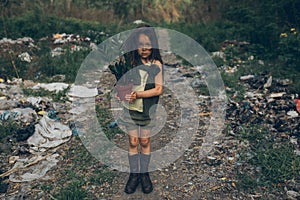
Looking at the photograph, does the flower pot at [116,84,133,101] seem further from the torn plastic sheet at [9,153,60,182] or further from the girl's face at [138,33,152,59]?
the torn plastic sheet at [9,153,60,182]

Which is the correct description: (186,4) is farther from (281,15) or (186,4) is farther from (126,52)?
(126,52)

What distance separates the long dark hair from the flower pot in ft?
0.80

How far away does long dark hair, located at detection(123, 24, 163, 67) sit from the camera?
9.00ft

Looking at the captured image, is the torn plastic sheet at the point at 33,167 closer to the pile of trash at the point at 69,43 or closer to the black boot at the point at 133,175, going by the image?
the black boot at the point at 133,175

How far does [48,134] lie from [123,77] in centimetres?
190

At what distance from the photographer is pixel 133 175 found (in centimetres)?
311

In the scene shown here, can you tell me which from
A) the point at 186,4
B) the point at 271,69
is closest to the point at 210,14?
the point at 186,4

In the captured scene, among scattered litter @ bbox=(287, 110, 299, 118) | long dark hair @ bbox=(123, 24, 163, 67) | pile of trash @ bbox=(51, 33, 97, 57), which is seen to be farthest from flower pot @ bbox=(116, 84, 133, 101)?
pile of trash @ bbox=(51, 33, 97, 57)

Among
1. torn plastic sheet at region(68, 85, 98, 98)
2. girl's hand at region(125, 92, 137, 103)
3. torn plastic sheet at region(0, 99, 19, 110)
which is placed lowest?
torn plastic sheet at region(0, 99, 19, 110)

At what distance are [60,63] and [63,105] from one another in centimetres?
209

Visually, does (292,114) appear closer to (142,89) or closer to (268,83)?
(268,83)

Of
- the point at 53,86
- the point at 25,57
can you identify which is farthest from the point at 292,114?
the point at 25,57

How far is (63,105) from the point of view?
5168 millimetres

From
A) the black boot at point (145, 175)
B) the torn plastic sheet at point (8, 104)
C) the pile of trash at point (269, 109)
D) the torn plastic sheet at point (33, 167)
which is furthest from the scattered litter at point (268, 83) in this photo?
the torn plastic sheet at point (8, 104)
